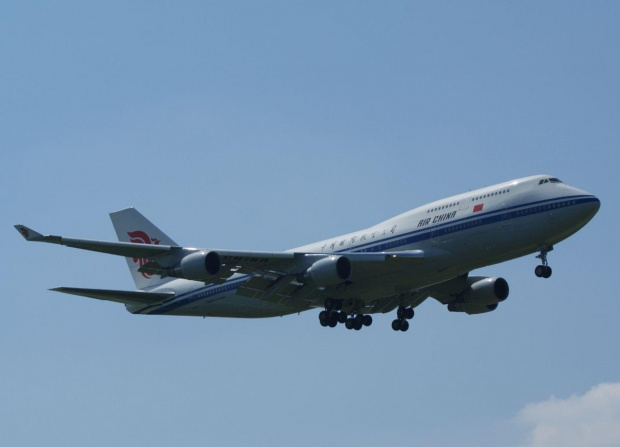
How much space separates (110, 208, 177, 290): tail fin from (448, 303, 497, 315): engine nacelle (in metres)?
17.1

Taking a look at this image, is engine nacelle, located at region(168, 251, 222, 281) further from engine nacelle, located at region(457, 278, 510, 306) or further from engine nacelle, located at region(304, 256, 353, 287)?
engine nacelle, located at region(457, 278, 510, 306)

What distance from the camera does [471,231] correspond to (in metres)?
51.2

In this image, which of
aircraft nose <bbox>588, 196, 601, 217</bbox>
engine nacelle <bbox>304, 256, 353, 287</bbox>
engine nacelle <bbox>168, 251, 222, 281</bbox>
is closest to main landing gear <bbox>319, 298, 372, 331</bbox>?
engine nacelle <bbox>304, 256, 353, 287</bbox>

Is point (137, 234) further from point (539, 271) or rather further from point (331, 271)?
point (539, 271)

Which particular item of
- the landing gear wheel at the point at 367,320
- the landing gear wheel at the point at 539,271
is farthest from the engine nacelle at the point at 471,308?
the landing gear wheel at the point at 539,271

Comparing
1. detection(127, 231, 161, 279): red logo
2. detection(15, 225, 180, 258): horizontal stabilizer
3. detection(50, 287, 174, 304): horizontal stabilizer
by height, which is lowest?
detection(15, 225, 180, 258): horizontal stabilizer

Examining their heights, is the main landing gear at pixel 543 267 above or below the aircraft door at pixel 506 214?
below

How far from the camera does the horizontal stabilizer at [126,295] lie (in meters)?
56.8

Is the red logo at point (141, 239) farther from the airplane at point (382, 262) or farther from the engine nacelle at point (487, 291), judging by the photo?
the engine nacelle at point (487, 291)

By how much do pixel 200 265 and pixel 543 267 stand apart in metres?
16.2

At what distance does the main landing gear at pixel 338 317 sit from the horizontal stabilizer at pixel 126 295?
933 centimetres

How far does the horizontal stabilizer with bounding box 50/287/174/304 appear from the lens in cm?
5683

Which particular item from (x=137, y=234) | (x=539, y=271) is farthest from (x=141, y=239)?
(x=539, y=271)

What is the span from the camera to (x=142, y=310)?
62219mm
